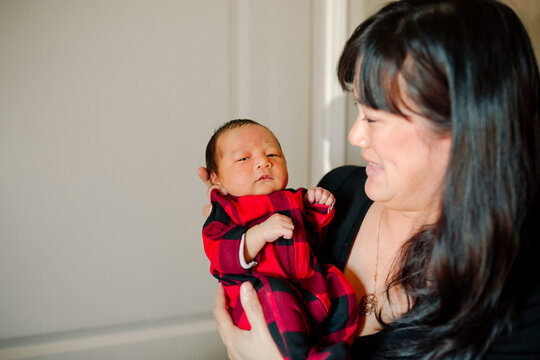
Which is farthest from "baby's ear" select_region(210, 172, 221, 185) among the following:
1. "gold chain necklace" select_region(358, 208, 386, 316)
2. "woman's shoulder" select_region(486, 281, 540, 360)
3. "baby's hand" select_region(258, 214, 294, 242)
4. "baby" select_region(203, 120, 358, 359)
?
"woman's shoulder" select_region(486, 281, 540, 360)

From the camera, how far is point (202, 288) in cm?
153

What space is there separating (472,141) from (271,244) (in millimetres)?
485

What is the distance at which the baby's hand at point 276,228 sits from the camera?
0.86 meters

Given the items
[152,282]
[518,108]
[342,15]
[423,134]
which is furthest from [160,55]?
[518,108]

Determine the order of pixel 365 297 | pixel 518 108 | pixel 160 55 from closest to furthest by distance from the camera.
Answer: pixel 518 108
pixel 365 297
pixel 160 55

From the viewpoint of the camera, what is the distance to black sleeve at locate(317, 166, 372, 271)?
1.09 meters

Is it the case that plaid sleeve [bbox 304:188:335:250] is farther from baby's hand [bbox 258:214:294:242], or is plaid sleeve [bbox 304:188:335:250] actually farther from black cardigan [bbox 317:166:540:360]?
baby's hand [bbox 258:214:294:242]

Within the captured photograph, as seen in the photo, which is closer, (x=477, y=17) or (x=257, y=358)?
(x=477, y=17)

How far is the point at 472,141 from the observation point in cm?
76

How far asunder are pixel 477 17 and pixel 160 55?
0.97 meters

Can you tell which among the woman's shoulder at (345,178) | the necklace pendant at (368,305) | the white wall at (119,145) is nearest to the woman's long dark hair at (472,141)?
the necklace pendant at (368,305)

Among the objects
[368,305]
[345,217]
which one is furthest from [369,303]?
[345,217]

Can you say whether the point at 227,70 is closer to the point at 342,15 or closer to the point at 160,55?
the point at 160,55

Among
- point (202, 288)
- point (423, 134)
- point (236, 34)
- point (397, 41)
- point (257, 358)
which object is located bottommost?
point (202, 288)
